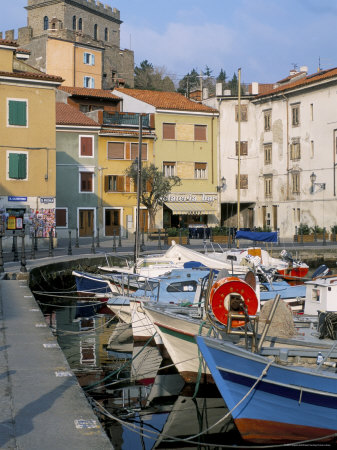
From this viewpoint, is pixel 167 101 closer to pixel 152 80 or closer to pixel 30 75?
pixel 30 75

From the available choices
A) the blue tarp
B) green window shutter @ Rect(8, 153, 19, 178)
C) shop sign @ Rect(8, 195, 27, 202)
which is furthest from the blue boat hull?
green window shutter @ Rect(8, 153, 19, 178)

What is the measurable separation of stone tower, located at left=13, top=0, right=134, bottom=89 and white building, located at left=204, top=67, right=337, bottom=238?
26274mm

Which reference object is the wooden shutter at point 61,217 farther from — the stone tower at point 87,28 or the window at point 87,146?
the stone tower at point 87,28

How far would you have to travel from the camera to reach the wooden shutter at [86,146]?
173 ft

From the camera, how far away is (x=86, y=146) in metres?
53.0

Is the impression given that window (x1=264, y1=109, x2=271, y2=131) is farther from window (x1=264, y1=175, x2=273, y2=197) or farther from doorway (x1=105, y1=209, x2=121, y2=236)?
doorway (x1=105, y1=209, x2=121, y2=236)

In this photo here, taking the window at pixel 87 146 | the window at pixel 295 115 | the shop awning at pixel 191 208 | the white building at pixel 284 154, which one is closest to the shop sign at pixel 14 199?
the window at pixel 87 146

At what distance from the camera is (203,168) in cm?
5825

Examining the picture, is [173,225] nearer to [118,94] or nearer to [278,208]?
[278,208]

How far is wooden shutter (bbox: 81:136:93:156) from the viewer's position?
5281 cm

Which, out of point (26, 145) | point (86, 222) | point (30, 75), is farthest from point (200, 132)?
point (30, 75)

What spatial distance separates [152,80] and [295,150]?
4548 cm

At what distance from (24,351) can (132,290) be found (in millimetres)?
10675

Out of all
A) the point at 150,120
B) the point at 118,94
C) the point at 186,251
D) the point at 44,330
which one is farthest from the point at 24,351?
the point at 118,94
